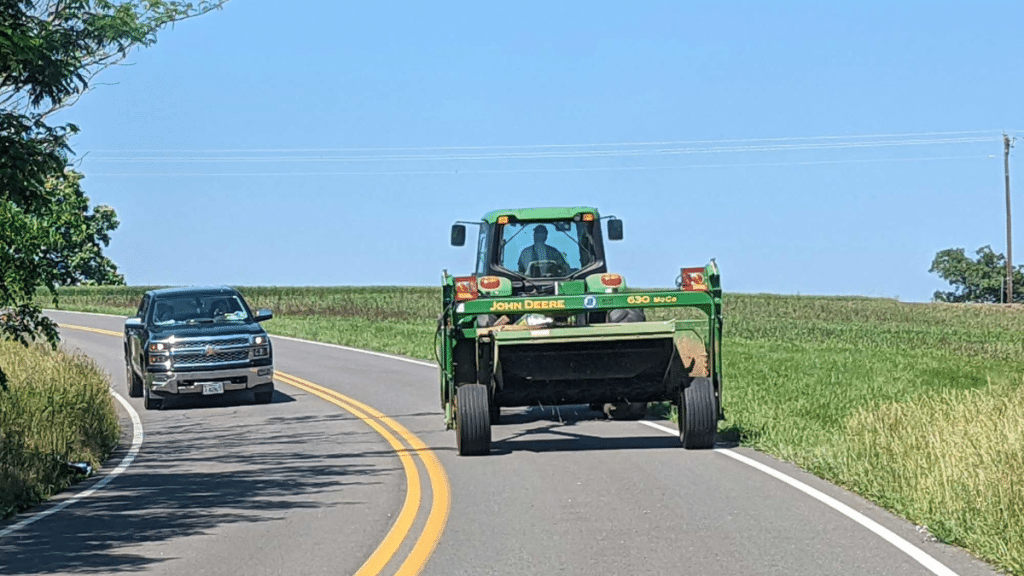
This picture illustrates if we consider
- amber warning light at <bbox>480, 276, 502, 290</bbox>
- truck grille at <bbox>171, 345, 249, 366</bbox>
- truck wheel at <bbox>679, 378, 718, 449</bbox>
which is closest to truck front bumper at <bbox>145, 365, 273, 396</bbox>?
truck grille at <bbox>171, 345, 249, 366</bbox>

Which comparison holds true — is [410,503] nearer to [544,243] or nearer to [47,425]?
[47,425]

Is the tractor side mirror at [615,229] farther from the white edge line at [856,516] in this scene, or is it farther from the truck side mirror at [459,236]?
the white edge line at [856,516]

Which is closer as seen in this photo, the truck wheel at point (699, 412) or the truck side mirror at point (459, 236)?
the truck wheel at point (699, 412)

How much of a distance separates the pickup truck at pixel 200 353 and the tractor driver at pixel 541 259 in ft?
21.5

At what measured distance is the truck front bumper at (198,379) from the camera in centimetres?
2325

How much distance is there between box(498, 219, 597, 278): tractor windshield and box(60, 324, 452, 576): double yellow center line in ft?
8.71

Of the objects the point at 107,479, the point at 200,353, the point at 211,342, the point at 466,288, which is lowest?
the point at 107,479

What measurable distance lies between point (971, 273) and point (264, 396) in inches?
3669

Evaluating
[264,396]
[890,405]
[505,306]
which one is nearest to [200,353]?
[264,396]

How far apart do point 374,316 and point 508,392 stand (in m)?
40.8

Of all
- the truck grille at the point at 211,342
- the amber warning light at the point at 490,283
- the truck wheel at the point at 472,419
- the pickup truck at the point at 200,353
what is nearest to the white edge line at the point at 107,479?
the pickup truck at the point at 200,353

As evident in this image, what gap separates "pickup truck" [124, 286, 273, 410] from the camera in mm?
23234

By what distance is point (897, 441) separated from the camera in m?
14.5

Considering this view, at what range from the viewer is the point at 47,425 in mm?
16344
